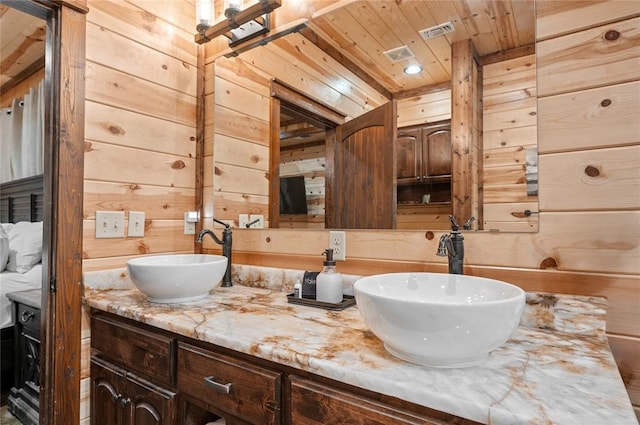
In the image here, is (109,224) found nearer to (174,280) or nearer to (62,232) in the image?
(62,232)

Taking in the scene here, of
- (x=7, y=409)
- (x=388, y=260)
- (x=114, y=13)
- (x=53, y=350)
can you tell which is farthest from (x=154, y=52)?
(x=7, y=409)

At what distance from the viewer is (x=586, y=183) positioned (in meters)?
0.98

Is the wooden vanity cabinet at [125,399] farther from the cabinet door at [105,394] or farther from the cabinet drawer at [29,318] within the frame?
the cabinet drawer at [29,318]

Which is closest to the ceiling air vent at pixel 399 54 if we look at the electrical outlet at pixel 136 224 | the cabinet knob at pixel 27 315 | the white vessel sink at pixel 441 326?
the white vessel sink at pixel 441 326

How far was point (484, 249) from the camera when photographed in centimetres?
113

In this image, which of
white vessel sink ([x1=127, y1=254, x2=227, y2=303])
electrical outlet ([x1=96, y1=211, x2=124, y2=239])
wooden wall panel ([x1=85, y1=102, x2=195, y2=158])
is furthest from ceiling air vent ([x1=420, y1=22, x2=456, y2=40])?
electrical outlet ([x1=96, y1=211, x2=124, y2=239])

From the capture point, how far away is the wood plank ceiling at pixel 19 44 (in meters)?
2.58

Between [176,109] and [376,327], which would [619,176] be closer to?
[376,327]

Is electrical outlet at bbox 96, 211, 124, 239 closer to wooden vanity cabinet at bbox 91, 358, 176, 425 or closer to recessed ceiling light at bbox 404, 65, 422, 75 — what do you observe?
wooden vanity cabinet at bbox 91, 358, 176, 425

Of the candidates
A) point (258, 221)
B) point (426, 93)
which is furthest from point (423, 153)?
point (258, 221)

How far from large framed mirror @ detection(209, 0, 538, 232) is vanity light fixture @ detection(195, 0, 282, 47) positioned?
4.0 inches

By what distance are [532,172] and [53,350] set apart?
1.84 metres

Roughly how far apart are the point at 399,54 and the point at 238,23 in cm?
83

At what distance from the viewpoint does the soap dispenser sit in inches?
49.8
